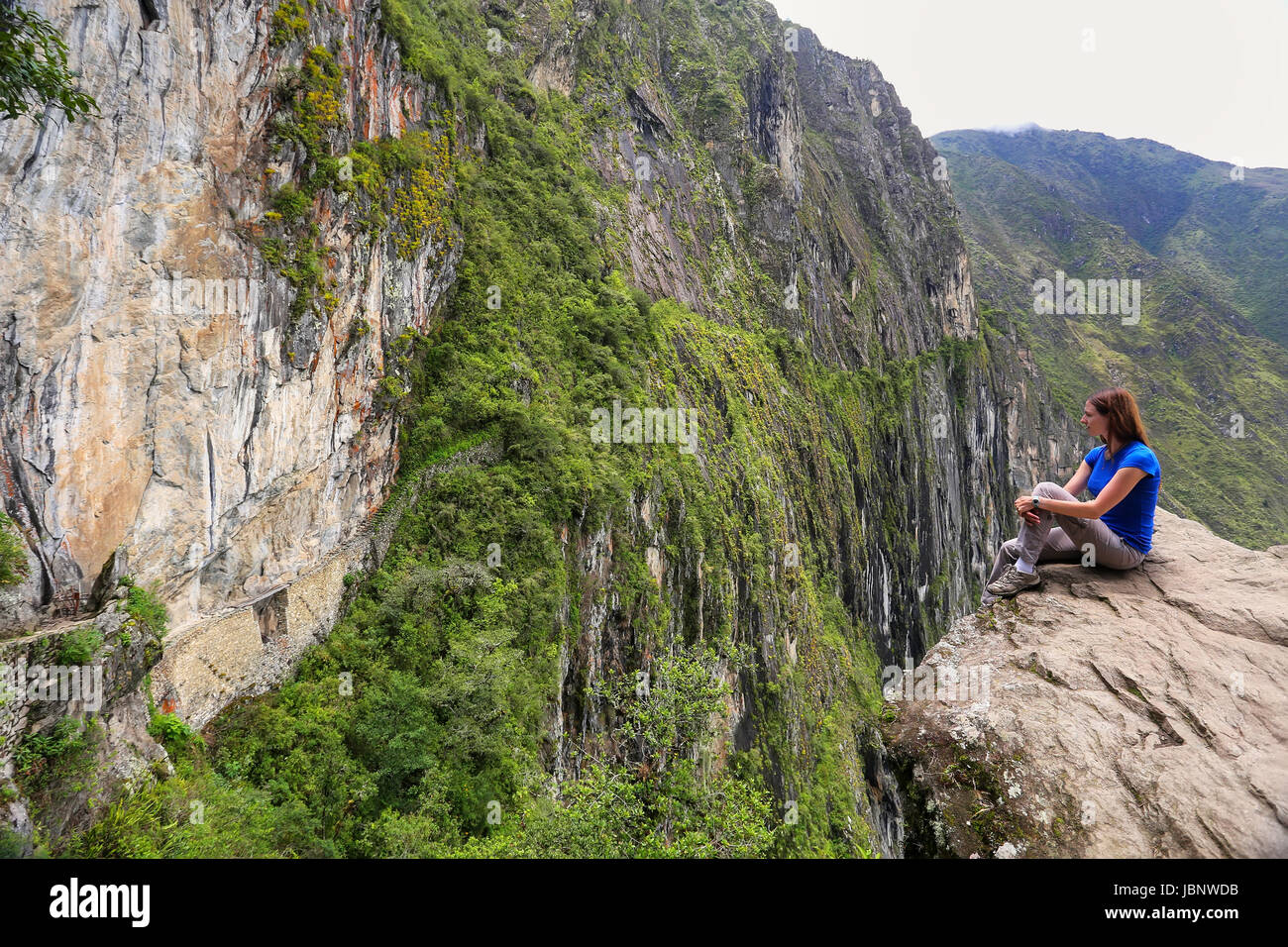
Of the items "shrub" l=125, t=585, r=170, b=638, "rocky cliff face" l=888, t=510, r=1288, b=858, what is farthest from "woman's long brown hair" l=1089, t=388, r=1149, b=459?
"shrub" l=125, t=585, r=170, b=638

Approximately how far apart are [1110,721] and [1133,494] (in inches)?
74.4

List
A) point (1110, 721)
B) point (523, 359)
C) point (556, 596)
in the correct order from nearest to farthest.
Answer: point (1110, 721) < point (556, 596) < point (523, 359)

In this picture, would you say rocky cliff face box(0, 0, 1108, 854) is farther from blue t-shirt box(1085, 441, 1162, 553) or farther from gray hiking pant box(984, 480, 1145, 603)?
blue t-shirt box(1085, 441, 1162, 553)

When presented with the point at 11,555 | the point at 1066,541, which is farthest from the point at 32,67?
the point at 1066,541

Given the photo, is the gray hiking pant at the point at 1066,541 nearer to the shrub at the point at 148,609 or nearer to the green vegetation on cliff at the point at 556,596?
the green vegetation on cliff at the point at 556,596

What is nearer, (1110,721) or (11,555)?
(1110,721)

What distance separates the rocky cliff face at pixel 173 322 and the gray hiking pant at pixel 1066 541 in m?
10.3

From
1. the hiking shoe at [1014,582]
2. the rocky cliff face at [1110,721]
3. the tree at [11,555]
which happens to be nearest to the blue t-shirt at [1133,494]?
the rocky cliff face at [1110,721]

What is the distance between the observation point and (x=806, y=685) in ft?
92.7

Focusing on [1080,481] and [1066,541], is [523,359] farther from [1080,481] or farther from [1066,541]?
[1066,541]

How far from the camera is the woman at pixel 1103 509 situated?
4.21m

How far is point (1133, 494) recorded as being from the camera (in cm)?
436

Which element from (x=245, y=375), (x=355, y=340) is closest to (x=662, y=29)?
(x=355, y=340)

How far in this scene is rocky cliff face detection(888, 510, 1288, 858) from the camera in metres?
2.82
